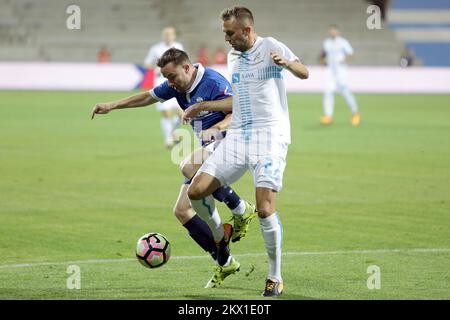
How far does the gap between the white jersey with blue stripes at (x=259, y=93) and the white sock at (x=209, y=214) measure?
744 millimetres

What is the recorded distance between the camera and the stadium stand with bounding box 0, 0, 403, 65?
4572 cm

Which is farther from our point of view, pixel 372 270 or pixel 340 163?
pixel 340 163

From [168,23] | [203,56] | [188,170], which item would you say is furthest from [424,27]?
[188,170]

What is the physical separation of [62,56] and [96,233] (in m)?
34.6

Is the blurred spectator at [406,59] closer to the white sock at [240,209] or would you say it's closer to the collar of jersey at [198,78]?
the white sock at [240,209]

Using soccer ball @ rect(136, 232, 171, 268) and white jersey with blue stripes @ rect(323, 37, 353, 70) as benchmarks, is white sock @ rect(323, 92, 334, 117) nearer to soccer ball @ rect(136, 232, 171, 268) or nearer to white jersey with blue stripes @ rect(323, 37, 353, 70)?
white jersey with blue stripes @ rect(323, 37, 353, 70)

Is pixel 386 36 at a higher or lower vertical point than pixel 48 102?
higher

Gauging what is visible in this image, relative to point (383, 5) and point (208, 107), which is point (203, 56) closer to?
point (383, 5)

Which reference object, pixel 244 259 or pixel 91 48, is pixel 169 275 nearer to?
pixel 244 259

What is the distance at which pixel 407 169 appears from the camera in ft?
55.6

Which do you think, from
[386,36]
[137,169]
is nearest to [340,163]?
[137,169]
